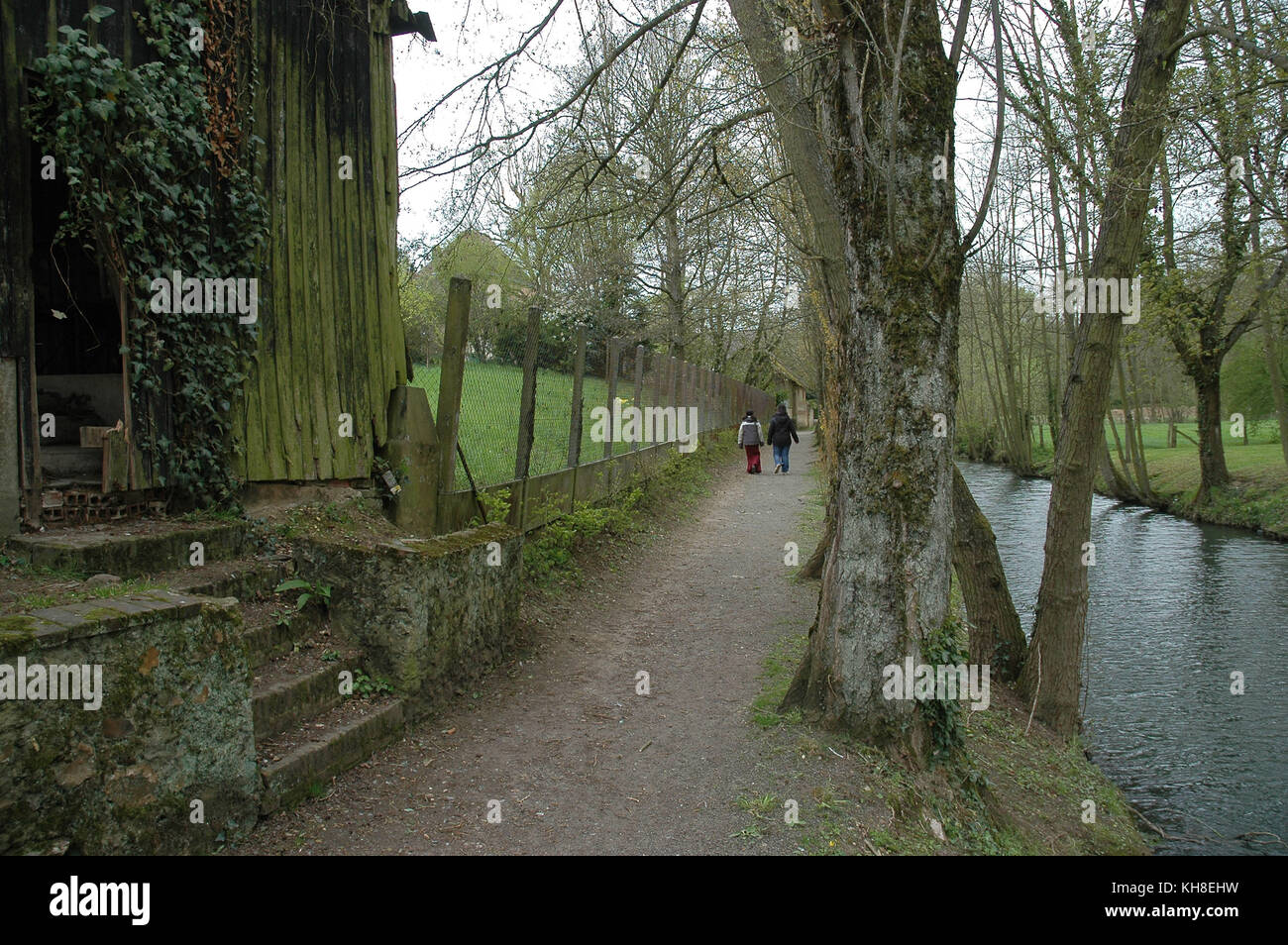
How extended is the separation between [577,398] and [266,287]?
163 inches

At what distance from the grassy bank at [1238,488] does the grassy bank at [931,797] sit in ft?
47.5

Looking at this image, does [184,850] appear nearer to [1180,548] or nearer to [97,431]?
[97,431]

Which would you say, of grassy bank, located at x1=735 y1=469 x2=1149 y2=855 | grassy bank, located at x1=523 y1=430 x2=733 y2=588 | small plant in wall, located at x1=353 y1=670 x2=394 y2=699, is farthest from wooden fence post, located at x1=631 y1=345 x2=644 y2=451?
small plant in wall, located at x1=353 y1=670 x2=394 y2=699

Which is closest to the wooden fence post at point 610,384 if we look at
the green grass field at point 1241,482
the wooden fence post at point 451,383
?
the wooden fence post at point 451,383

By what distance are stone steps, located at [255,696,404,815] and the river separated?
19.8 ft

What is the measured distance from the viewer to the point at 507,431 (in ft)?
27.2

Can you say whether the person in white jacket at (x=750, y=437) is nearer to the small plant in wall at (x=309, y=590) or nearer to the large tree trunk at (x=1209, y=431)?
the large tree trunk at (x=1209, y=431)

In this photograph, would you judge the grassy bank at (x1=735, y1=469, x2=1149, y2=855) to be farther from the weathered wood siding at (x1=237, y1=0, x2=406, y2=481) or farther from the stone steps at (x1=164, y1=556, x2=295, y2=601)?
the weathered wood siding at (x1=237, y1=0, x2=406, y2=481)

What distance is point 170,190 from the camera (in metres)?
5.31

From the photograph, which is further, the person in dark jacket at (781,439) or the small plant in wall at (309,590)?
the person in dark jacket at (781,439)

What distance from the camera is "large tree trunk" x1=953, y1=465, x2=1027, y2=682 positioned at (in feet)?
27.3

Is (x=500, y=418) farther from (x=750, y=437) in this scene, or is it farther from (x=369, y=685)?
(x=750, y=437)

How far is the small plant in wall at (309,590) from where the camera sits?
5.20m

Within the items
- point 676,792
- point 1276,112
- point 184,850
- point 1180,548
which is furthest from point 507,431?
point 1180,548
